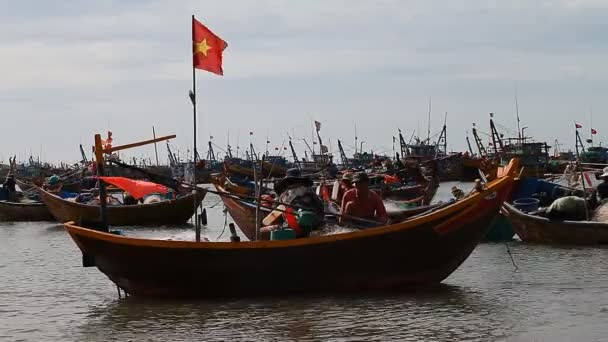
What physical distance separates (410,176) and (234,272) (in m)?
24.2

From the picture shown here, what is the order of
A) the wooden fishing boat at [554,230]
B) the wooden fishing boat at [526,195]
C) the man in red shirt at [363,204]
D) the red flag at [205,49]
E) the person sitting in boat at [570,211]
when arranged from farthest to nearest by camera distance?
the wooden fishing boat at [526,195], the person sitting in boat at [570,211], the wooden fishing boat at [554,230], the man in red shirt at [363,204], the red flag at [205,49]

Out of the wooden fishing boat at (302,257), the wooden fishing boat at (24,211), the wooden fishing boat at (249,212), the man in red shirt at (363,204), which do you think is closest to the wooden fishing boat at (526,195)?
the wooden fishing boat at (249,212)

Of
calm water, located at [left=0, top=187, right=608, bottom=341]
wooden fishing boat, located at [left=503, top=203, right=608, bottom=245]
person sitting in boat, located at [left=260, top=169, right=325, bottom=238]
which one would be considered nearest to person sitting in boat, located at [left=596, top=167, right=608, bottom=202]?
wooden fishing boat, located at [left=503, top=203, right=608, bottom=245]

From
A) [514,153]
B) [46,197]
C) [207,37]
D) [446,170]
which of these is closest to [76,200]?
[46,197]

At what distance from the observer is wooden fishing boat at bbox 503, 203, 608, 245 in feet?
62.8

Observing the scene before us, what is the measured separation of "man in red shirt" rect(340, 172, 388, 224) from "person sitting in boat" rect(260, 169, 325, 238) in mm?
441

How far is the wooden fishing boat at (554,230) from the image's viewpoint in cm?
1914

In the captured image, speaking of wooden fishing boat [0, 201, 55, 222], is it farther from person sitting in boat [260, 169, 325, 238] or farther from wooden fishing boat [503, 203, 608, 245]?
person sitting in boat [260, 169, 325, 238]

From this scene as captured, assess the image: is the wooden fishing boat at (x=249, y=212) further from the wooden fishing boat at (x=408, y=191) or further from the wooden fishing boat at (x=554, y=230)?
the wooden fishing boat at (x=408, y=191)

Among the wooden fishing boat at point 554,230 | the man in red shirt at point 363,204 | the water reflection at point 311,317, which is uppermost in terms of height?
the man in red shirt at point 363,204

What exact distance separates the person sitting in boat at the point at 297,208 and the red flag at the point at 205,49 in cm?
213

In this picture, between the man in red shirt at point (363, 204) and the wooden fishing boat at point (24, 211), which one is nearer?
the man in red shirt at point (363, 204)

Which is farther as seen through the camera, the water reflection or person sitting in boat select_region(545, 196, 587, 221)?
person sitting in boat select_region(545, 196, 587, 221)

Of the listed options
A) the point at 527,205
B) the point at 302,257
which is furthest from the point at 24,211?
the point at 302,257
